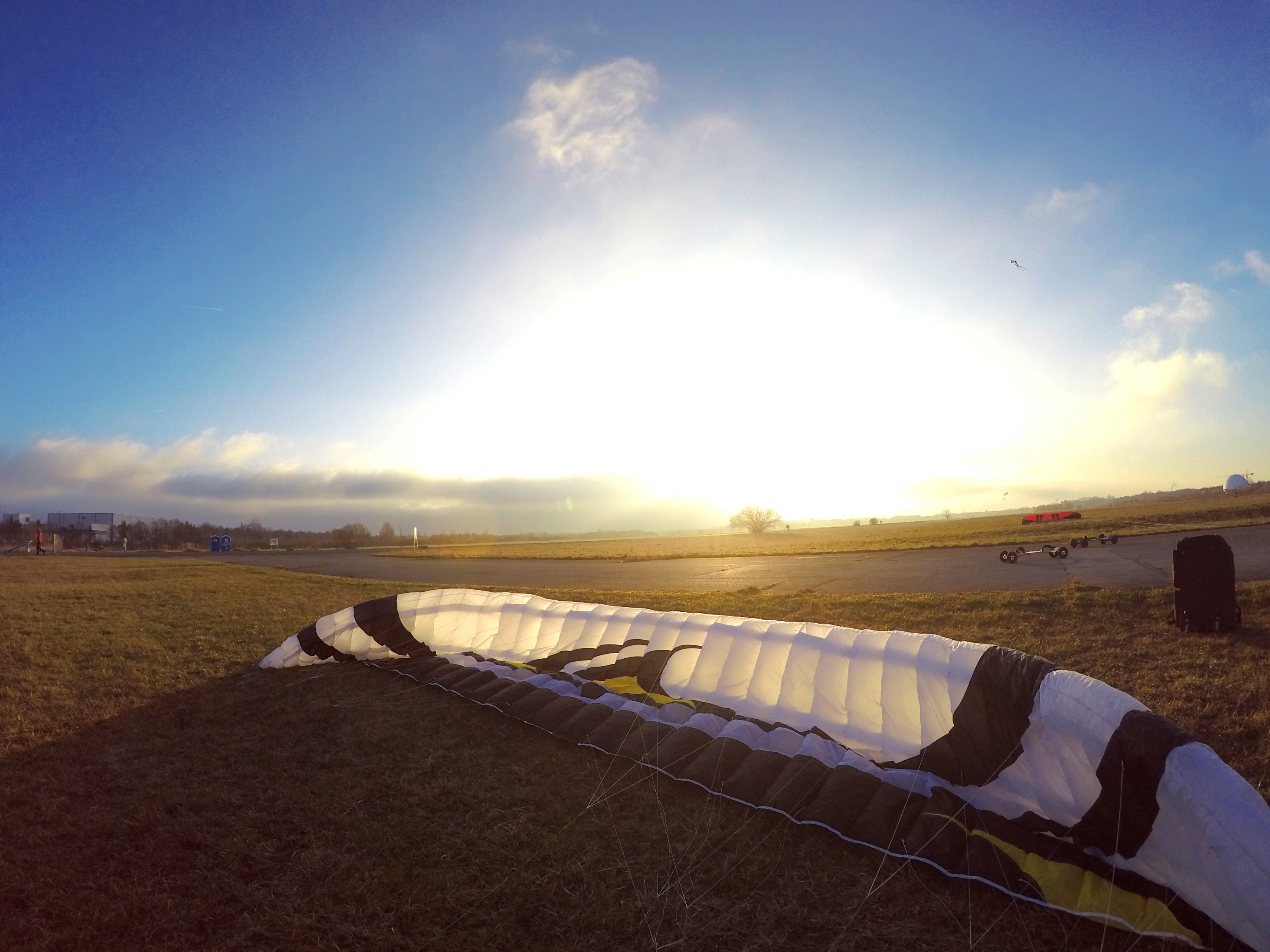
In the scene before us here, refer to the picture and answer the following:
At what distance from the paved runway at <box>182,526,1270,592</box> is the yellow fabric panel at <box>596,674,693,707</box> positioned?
1012cm

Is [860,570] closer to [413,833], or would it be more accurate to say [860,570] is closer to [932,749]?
[932,749]

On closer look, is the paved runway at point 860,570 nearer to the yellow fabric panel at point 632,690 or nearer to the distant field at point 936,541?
the distant field at point 936,541

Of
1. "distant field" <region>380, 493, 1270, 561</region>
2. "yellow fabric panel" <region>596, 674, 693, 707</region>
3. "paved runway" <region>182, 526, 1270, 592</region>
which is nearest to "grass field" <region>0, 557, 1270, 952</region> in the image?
"yellow fabric panel" <region>596, 674, 693, 707</region>

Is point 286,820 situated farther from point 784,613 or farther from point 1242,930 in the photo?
point 784,613

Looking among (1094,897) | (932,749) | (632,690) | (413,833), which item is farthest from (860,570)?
(413,833)

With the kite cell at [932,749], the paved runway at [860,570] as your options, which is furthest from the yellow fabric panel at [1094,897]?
the paved runway at [860,570]

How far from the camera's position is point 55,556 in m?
36.5

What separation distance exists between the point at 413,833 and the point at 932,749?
3668mm

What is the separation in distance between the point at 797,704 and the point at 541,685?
2679mm

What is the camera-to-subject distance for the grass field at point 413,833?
3.22 meters

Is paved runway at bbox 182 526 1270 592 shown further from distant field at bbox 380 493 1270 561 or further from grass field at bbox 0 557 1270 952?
grass field at bbox 0 557 1270 952

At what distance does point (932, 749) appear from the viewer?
472 centimetres

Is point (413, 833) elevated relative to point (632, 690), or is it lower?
lower

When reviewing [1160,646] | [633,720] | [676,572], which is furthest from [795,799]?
[676,572]
